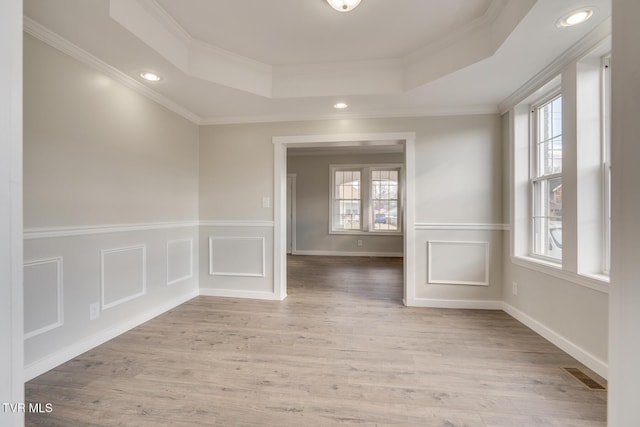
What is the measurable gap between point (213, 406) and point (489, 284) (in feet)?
9.84

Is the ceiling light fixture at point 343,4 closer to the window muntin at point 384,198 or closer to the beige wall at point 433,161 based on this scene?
the beige wall at point 433,161

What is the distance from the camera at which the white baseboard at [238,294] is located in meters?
3.48

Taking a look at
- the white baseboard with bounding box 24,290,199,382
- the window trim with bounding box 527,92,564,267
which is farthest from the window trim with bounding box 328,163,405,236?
the white baseboard with bounding box 24,290,199,382

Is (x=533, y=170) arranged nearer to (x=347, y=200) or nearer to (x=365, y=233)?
(x=365, y=233)

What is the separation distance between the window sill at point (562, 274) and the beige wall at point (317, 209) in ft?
13.3

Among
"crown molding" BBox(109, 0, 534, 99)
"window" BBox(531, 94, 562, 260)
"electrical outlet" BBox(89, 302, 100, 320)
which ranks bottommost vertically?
"electrical outlet" BBox(89, 302, 100, 320)

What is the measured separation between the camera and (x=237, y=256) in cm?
356

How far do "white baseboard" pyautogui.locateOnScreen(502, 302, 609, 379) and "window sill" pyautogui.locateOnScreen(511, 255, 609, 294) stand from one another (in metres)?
0.47

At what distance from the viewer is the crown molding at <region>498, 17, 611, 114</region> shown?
1795 millimetres

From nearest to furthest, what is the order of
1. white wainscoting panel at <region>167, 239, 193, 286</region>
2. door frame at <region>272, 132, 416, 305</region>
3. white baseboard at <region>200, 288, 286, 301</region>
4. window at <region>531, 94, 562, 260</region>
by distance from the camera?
window at <region>531, 94, 562, 260</region>, white wainscoting panel at <region>167, 239, 193, 286</region>, door frame at <region>272, 132, 416, 305</region>, white baseboard at <region>200, 288, 286, 301</region>

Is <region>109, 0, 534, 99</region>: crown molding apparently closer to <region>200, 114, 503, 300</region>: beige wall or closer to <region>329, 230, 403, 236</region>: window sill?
<region>200, 114, 503, 300</region>: beige wall

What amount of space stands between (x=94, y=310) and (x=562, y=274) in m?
3.76

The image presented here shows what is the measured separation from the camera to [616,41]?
2.79 feet

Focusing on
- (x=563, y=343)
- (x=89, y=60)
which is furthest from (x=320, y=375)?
(x=89, y=60)
